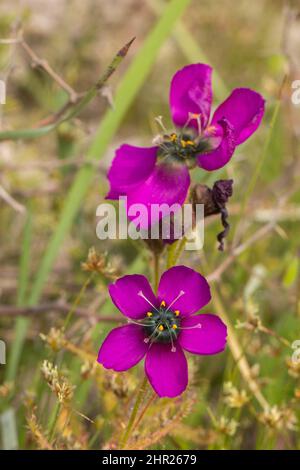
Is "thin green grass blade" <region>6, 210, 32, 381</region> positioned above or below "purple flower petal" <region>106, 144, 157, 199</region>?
below

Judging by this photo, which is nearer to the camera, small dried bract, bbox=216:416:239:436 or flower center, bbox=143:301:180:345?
flower center, bbox=143:301:180:345

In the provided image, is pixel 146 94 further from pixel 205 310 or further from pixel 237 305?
pixel 237 305

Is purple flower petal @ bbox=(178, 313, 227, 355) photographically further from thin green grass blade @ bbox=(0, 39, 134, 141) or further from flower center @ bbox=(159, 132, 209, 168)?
thin green grass blade @ bbox=(0, 39, 134, 141)

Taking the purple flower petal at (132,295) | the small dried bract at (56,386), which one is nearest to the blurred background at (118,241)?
the small dried bract at (56,386)

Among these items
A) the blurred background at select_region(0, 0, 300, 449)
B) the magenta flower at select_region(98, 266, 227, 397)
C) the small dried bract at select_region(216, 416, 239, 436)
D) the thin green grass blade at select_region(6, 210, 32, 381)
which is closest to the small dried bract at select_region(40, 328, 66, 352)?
the blurred background at select_region(0, 0, 300, 449)

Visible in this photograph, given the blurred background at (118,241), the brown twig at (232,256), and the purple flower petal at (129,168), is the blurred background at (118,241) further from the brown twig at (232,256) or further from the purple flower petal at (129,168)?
the purple flower petal at (129,168)
